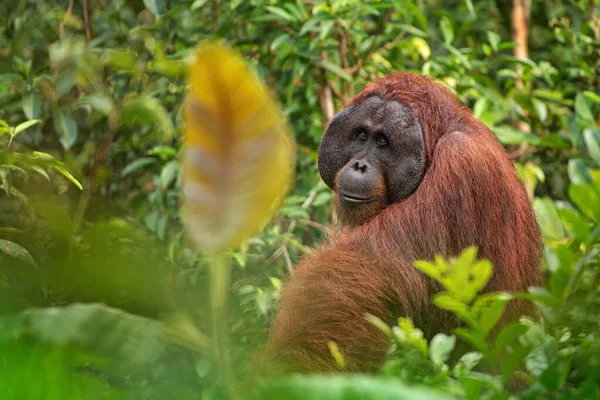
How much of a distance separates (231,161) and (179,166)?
4.19 meters

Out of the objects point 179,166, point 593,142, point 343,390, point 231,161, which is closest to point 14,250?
point 179,166

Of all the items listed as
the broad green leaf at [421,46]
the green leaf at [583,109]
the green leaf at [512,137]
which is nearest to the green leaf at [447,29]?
the broad green leaf at [421,46]

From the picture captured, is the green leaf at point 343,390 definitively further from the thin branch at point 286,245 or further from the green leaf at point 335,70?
the green leaf at point 335,70

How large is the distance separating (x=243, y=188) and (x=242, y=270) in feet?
12.8

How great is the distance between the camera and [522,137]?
18.6 ft

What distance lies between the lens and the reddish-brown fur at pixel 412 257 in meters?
3.72

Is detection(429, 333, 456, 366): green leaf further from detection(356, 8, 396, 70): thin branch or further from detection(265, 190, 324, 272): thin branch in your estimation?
detection(356, 8, 396, 70): thin branch

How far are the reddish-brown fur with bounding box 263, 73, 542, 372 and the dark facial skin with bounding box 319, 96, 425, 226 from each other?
0.10m

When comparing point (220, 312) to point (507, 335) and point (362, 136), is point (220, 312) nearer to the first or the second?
point (507, 335)

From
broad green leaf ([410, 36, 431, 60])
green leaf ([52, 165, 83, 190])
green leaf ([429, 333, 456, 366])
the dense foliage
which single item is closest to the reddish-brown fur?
the dense foliage

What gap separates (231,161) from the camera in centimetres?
144

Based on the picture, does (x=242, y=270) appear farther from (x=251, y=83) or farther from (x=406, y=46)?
(x=251, y=83)

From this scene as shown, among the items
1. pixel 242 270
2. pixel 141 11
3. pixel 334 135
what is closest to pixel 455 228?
pixel 334 135

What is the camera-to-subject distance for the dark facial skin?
419 cm
